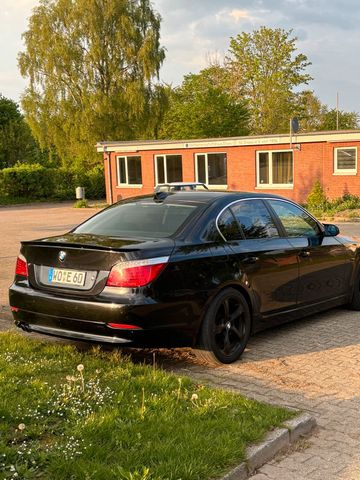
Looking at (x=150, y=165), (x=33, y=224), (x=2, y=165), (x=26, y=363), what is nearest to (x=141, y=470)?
(x=26, y=363)

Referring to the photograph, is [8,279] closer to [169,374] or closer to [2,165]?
[169,374]

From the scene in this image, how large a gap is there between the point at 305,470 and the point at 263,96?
51.4m

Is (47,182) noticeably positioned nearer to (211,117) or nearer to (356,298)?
(211,117)

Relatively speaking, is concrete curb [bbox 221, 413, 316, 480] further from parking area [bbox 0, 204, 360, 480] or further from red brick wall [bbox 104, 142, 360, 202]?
red brick wall [bbox 104, 142, 360, 202]

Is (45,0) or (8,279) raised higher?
(45,0)

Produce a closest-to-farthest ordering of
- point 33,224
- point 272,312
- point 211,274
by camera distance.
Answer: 1. point 211,274
2. point 272,312
3. point 33,224

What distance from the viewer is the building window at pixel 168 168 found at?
2966 cm

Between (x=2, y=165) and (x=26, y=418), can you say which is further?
(x=2, y=165)

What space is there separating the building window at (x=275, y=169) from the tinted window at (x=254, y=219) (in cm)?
2048

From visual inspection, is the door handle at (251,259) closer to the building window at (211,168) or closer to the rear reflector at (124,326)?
the rear reflector at (124,326)

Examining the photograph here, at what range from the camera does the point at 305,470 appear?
3.26 metres

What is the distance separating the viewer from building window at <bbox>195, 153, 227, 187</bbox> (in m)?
28.1

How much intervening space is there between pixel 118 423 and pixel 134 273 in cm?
131

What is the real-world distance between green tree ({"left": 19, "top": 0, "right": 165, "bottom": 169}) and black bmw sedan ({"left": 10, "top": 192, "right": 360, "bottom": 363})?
125 feet
